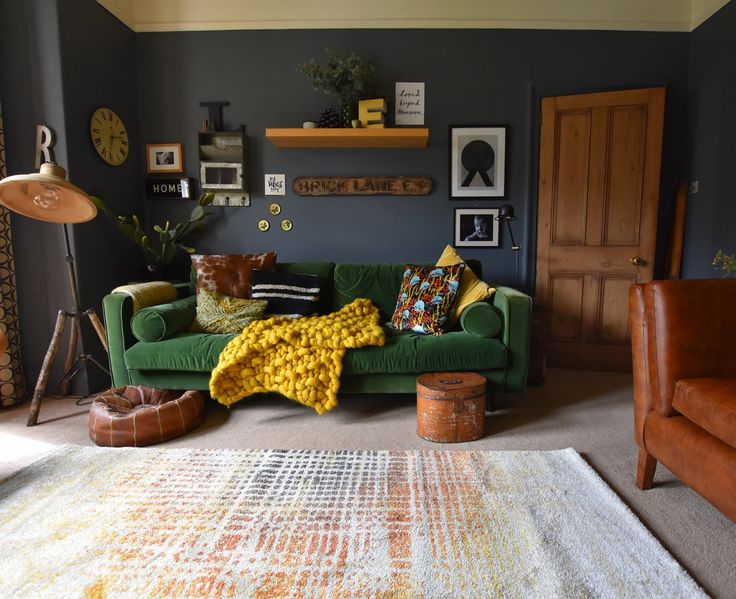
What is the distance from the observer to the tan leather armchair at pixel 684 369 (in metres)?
1.40

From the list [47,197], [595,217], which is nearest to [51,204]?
[47,197]

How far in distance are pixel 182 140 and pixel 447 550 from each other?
3483mm

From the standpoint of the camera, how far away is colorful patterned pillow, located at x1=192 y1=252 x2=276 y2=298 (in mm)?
2922

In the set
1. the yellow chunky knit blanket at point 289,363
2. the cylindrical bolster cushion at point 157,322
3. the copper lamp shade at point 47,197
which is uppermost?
the copper lamp shade at point 47,197

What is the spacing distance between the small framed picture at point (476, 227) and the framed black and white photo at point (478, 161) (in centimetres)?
13

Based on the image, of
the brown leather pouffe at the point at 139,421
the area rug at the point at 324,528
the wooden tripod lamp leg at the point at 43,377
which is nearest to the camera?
the area rug at the point at 324,528

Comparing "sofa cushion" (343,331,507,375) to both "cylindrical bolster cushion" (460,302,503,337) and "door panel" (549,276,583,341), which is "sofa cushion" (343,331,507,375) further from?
"door panel" (549,276,583,341)

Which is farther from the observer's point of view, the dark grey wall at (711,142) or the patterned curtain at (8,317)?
the dark grey wall at (711,142)

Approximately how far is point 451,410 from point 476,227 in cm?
187

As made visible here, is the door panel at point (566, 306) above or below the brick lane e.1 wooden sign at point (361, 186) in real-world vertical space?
below

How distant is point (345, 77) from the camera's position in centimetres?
318

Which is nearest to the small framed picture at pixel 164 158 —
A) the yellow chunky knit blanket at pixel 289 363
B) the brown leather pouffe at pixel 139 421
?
the yellow chunky knit blanket at pixel 289 363

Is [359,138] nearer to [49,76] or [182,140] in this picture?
[182,140]

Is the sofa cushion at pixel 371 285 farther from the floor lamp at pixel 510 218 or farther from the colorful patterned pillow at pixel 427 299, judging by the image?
the floor lamp at pixel 510 218
